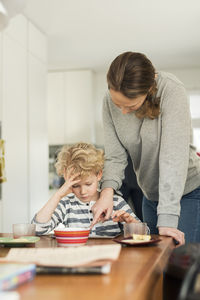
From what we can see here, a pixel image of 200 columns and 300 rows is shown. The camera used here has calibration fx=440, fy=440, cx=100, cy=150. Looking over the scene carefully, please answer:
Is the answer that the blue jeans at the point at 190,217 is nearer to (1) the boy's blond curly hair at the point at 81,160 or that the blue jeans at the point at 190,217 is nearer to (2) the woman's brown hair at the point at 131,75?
(1) the boy's blond curly hair at the point at 81,160

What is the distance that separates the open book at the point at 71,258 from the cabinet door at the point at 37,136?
3834 millimetres

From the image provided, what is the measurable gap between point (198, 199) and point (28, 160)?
3.16 m

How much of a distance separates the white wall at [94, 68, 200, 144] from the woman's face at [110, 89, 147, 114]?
580cm

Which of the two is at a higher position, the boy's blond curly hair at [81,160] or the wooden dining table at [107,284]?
the boy's blond curly hair at [81,160]

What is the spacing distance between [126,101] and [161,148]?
22 cm

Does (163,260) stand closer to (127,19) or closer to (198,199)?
(198,199)

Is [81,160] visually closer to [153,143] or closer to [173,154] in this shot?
[153,143]

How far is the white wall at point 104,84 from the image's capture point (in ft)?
23.9

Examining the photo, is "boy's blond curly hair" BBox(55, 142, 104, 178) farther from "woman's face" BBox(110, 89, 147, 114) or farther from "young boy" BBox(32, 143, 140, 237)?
"woman's face" BBox(110, 89, 147, 114)

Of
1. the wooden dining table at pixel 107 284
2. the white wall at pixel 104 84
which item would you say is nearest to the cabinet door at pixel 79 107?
the white wall at pixel 104 84

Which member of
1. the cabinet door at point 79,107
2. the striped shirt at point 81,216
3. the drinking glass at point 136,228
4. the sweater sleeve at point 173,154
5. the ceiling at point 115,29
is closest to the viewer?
the drinking glass at point 136,228

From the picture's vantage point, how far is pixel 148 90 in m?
1.62

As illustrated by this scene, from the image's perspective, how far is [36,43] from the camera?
Result: 5.20 m

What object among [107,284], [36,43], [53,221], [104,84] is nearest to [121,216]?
[53,221]
